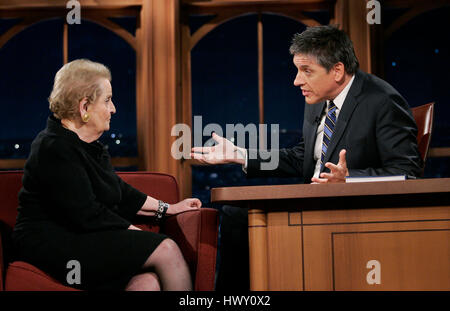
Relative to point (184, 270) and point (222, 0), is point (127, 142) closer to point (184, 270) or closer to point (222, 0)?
point (222, 0)

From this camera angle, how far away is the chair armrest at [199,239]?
7.21ft

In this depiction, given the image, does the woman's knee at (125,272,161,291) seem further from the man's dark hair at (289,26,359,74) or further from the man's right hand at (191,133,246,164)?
the man's dark hair at (289,26,359,74)

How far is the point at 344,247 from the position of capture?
1.68 m

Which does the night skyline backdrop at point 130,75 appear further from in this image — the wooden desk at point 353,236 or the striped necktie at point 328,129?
the wooden desk at point 353,236

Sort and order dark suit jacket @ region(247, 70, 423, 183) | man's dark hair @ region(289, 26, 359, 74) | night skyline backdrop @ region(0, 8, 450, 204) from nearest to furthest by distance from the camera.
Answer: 1. dark suit jacket @ region(247, 70, 423, 183)
2. man's dark hair @ region(289, 26, 359, 74)
3. night skyline backdrop @ region(0, 8, 450, 204)

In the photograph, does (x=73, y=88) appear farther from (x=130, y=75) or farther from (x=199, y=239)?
(x=130, y=75)

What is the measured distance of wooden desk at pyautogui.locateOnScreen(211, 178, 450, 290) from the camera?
1.65 m

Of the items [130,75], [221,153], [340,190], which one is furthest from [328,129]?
[130,75]

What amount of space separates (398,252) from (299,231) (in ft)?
1.00

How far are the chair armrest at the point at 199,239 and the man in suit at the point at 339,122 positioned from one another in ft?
0.91

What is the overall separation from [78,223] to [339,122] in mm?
1242

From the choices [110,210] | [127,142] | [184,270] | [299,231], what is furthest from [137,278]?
[127,142]

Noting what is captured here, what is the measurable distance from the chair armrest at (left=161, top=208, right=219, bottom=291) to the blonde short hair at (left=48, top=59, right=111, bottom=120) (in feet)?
2.10

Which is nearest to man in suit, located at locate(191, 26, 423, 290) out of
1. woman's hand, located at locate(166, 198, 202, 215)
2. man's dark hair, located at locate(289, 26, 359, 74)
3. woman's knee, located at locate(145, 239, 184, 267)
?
man's dark hair, located at locate(289, 26, 359, 74)
